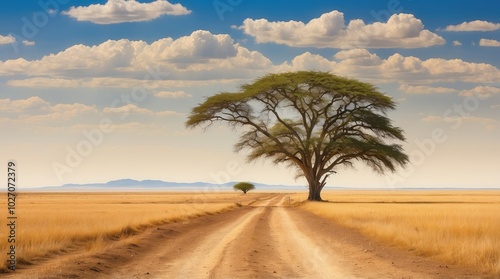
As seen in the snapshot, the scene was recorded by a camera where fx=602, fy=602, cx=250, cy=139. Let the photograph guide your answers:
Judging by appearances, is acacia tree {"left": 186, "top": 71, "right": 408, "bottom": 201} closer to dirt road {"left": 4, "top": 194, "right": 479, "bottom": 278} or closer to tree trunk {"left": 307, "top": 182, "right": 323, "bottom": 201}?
tree trunk {"left": 307, "top": 182, "right": 323, "bottom": 201}

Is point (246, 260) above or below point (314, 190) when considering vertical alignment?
below

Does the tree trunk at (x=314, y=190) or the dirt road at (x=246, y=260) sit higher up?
the tree trunk at (x=314, y=190)

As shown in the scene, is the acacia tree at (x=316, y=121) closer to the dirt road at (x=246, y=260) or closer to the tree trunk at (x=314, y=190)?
the tree trunk at (x=314, y=190)

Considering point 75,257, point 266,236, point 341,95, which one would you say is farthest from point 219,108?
point 75,257

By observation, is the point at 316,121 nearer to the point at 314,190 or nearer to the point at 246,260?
the point at 314,190

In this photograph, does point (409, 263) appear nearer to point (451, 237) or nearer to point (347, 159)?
point (451, 237)

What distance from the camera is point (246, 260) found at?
51.0 ft

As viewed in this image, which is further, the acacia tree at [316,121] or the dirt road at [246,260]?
the acacia tree at [316,121]

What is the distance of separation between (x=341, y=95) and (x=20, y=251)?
4939 centimetres

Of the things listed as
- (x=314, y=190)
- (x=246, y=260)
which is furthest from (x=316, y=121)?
(x=246, y=260)

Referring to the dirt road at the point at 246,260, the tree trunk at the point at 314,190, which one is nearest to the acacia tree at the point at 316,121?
the tree trunk at the point at 314,190

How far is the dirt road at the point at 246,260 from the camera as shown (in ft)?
44.6

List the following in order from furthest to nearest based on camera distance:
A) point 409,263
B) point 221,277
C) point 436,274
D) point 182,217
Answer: point 182,217 < point 409,263 < point 436,274 < point 221,277

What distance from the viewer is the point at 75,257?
53.4ft
